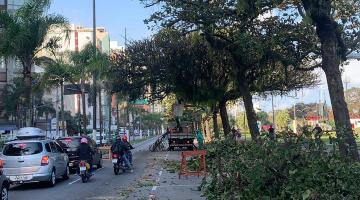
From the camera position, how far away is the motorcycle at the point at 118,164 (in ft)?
73.4

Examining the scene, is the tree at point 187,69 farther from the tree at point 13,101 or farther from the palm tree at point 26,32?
the tree at point 13,101

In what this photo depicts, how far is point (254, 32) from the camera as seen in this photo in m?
21.0

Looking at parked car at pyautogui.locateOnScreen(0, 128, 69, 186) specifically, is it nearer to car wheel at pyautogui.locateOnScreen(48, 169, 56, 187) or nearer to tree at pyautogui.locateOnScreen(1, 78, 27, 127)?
car wheel at pyautogui.locateOnScreen(48, 169, 56, 187)

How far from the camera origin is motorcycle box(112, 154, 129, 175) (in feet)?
73.4

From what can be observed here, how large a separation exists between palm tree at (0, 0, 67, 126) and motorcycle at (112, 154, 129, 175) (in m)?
7.55

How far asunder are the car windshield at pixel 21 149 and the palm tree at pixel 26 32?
10.1m

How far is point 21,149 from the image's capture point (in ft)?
57.6

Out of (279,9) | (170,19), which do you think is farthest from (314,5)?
(170,19)

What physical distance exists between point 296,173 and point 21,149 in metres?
11.0

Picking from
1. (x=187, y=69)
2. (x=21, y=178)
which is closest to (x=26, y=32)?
(x=187, y=69)

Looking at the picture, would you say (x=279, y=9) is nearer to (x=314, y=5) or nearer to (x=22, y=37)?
(x=314, y=5)

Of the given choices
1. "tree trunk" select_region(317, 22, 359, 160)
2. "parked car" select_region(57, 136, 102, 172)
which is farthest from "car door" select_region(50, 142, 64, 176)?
"tree trunk" select_region(317, 22, 359, 160)

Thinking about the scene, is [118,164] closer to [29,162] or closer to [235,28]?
[29,162]

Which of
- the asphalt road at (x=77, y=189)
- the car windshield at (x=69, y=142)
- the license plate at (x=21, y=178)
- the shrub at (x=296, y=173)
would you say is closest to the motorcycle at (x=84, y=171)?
the asphalt road at (x=77, y=189)
